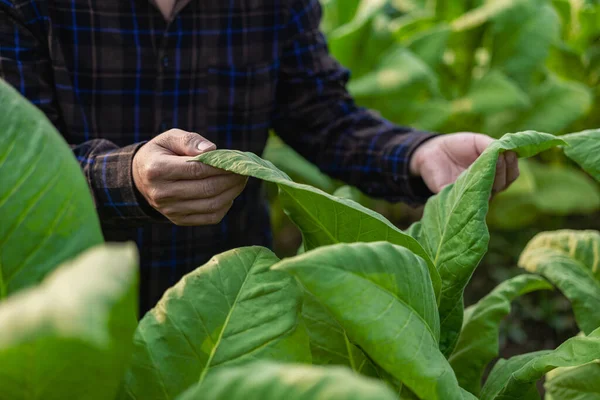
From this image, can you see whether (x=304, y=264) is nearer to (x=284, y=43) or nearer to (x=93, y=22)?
(x=93, y=22)

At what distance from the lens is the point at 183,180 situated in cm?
95

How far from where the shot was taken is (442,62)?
11.0ft

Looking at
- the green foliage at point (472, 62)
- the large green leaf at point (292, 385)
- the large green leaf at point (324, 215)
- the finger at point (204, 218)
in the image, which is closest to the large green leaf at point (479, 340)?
the large green leaf at point (324, 215)

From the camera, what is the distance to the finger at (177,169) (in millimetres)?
913

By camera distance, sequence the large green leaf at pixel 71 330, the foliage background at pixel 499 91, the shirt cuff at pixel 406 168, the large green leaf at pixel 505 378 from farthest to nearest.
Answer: the foliage background at pixel 499 91 → the shirt cuff at pixel 406 168 → the large green leaf at pixel 505 378 → the large green leaf at pixel 71 330

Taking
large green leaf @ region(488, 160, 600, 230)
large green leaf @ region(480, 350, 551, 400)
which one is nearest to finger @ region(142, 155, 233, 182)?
large green leaf @ region(480, 350, 551, 400)

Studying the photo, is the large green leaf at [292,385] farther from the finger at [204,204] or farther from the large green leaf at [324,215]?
the finger at [204,204]

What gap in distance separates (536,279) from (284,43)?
793 mm

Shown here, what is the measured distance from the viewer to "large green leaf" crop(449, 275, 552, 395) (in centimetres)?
99

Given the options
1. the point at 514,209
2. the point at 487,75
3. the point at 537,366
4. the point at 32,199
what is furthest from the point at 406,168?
the point at 514,209

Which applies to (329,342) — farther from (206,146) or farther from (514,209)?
(514,209)

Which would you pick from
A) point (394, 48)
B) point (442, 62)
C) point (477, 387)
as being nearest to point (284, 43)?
point (477, 387)

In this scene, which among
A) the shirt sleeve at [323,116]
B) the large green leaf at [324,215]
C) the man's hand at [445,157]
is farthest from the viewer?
the shirt sleeve at [323,116]

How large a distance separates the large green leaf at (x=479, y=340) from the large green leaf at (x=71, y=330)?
0.61 metres
